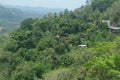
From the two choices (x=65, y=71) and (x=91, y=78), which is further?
(x=65, y=71)

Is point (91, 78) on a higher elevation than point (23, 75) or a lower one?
higher

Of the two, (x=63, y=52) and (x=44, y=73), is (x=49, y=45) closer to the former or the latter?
(x=63, y=52)

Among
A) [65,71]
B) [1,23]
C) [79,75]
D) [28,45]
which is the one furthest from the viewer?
[1,23]

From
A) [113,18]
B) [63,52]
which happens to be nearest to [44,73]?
[63,52]

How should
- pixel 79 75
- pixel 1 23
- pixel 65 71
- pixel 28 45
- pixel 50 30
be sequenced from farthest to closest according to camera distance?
pixel 1 23, pixel 50 30, pixel 28 45, pixel 65 71, pixel 79 75

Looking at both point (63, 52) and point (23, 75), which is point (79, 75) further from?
point (63, 52)

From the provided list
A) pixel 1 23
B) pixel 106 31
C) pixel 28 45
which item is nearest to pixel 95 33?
pixel 106 31
